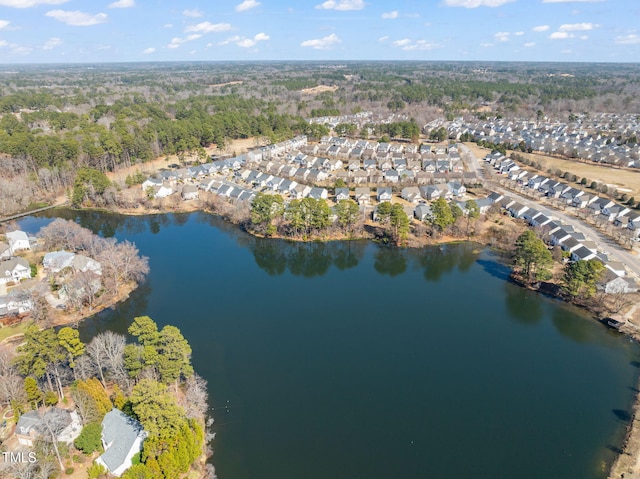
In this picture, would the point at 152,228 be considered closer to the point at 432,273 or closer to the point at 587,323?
the point at 432,273

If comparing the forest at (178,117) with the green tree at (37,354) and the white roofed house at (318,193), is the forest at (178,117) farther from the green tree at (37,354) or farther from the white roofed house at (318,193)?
the green tree at (37,354)

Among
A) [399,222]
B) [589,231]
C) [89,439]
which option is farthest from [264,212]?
[589,231]

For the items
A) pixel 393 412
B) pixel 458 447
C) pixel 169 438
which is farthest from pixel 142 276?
pixel 458 447

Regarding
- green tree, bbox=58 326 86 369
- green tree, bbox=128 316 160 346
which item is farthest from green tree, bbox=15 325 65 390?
green tree, bbox=128 316 160 346

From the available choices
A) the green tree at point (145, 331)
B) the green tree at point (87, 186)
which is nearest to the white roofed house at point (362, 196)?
the green tree at point (87, 186)

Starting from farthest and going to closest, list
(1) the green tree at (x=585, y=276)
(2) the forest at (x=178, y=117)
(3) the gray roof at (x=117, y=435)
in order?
(2) the forest at (x=178, y=117), (1) the green tree at (x=585, y=276), (3) the gray roof at (x=117, y=435)

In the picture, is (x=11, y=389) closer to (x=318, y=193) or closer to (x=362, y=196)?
(x=318, y=193)

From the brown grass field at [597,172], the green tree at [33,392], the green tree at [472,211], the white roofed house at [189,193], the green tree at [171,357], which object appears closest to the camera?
the green tree at [33,392]
